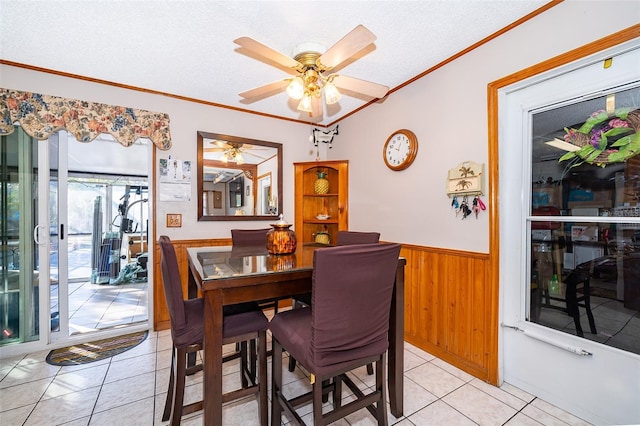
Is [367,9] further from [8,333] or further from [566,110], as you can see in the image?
[8,333]

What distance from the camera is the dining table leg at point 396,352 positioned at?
1625 mm

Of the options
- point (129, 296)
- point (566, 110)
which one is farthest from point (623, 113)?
point (129, 296)

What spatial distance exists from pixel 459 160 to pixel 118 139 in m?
3.06

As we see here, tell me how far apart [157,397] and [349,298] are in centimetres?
158

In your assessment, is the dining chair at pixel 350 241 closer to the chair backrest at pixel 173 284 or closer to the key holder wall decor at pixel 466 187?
the key holder wall decor at pixel 466 187

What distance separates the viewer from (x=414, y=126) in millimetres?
2527

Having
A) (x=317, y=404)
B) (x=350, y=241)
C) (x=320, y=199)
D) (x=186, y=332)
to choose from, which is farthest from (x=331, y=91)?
(x=320, y=199)

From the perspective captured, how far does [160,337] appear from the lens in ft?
8.86

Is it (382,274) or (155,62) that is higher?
(155,62)

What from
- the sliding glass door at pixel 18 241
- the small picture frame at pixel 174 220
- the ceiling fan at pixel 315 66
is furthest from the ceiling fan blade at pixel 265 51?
the sliding glass door at pixel 18 241

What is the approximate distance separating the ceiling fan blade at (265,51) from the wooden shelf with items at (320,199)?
180 cm

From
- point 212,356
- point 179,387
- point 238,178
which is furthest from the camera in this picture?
point 238,178

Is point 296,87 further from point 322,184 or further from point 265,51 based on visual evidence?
point 322,184

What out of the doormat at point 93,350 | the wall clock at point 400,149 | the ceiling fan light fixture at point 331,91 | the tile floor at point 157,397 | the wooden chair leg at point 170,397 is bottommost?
the doormat at point 93,350
